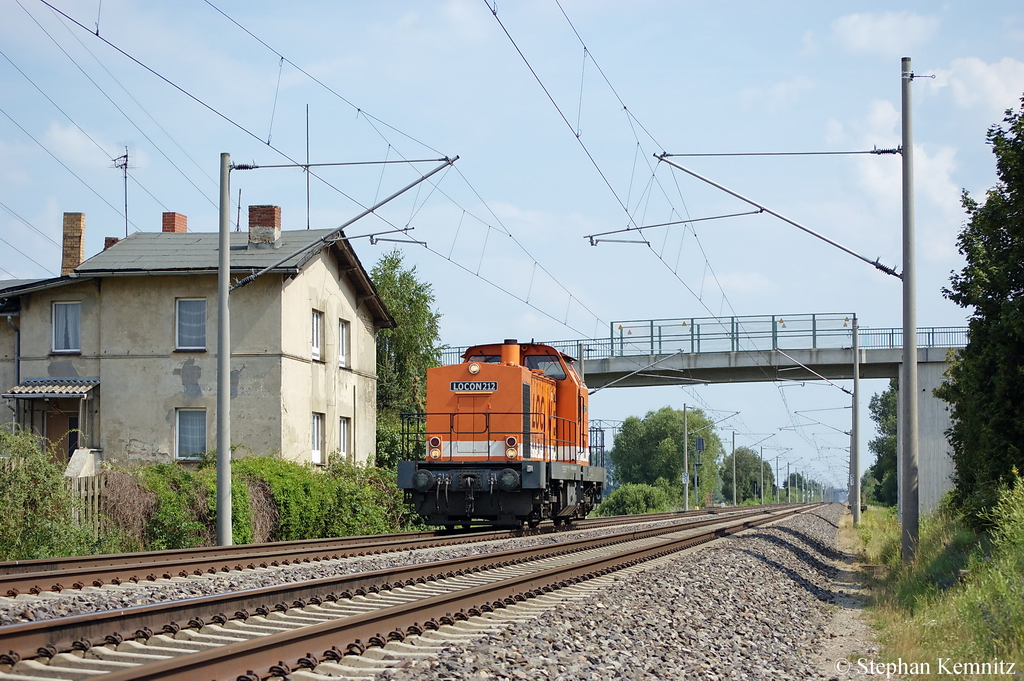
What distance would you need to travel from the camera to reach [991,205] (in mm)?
16688

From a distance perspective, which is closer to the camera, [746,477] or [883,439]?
[883,439]

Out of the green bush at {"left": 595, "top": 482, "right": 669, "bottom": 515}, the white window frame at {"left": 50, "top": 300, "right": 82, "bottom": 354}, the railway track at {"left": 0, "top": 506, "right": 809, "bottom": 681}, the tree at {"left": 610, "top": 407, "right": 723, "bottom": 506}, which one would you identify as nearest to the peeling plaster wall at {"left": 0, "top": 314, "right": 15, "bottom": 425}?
the white window frame at {"left": 50, "top": 300, "right": 82, "bottom": 354}

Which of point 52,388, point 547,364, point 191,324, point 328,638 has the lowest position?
point 328,638

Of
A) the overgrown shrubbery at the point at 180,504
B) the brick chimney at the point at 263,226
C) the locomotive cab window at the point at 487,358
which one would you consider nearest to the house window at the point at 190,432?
the overgrown shrubbery at the point at 180,504

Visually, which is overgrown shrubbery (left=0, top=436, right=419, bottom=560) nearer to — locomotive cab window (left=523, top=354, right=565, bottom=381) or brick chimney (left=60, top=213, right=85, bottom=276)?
locomotive cab window (left=523, top=354, right=565, bottom=381)

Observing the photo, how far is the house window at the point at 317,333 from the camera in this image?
29.9 meters

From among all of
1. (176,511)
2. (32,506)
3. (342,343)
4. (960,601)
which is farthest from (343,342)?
(960,601)

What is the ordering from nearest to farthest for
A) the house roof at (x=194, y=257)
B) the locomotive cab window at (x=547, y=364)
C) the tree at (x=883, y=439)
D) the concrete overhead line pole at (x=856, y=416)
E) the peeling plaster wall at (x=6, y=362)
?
the locomotive cab window at (x=547, y=364) → the house roof at (x=194, y=257) → the peeling plaster wall at (x=6, y=362) → the concrete overhead line pole at (x=856, y=416) → the tree at (x=883, y=439)

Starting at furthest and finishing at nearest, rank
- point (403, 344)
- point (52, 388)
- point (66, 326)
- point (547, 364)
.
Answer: point (403, 344)
point (66, 326)
point (52, 388)
point (547, 364)

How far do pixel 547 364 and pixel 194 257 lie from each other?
1140 cm

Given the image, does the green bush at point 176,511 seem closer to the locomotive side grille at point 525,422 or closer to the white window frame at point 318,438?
the locomotive side grille at point 525,422

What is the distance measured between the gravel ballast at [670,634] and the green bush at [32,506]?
27.8 feet

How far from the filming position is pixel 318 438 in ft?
98.3

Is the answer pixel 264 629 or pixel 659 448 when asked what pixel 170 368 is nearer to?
pixel 264 629
